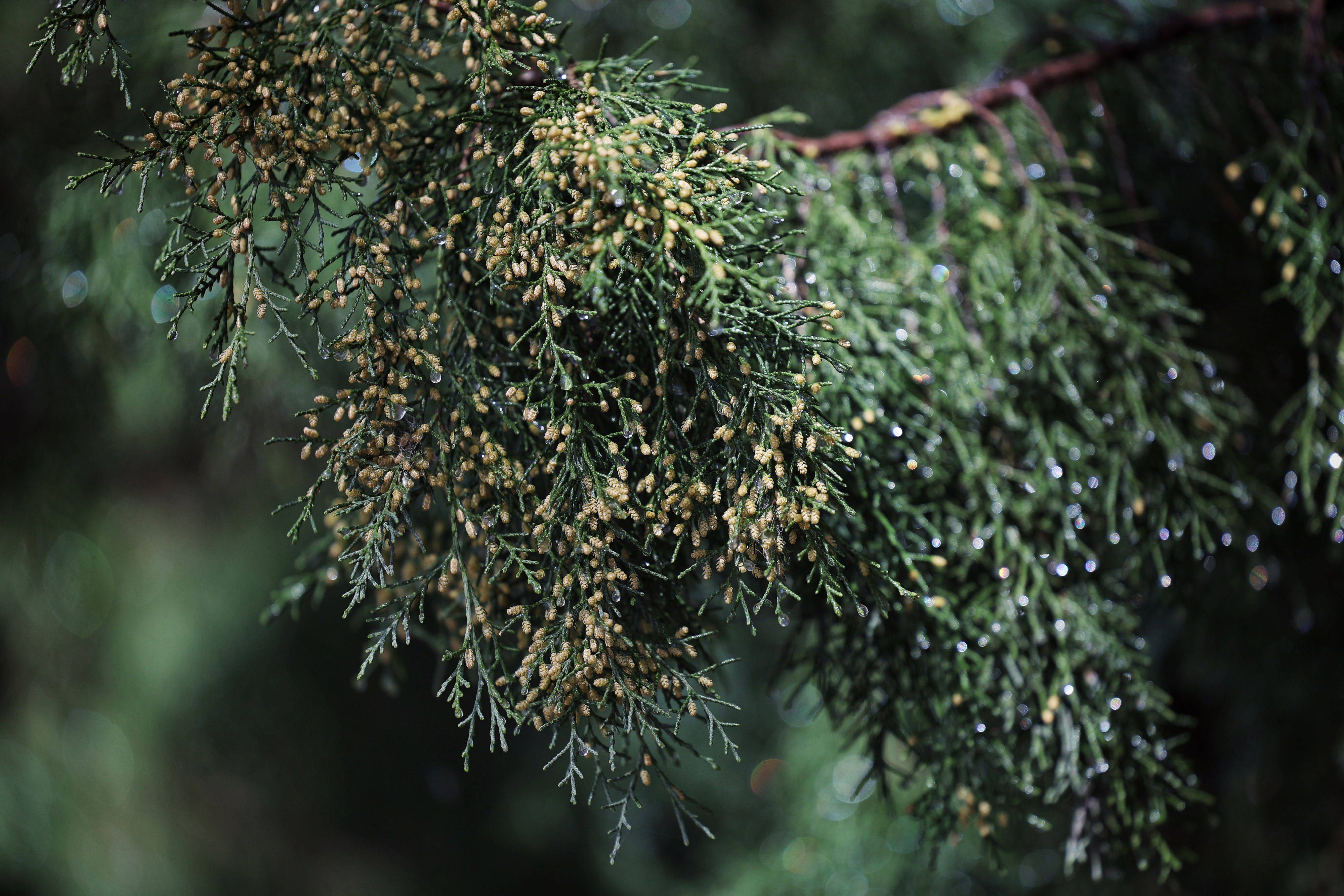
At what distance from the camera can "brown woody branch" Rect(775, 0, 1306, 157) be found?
983mm

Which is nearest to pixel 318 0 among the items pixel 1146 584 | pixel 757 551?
pixel 757 551

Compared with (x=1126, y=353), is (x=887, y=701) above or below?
below

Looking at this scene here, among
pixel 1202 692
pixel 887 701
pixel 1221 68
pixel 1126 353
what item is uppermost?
pixel 1221 68

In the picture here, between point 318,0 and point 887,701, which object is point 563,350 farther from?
point 887,701

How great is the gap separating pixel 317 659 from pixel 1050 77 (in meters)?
2.60

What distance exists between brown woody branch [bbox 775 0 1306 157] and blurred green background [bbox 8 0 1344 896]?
0.46 ft

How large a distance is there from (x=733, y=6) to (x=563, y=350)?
161cm

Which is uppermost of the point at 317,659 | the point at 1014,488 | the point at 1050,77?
the point at 1050,77

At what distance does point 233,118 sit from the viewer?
20.6 inches

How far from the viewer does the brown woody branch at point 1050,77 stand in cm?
98

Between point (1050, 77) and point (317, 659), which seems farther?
point (317, 659)

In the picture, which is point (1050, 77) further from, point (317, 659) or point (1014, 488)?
point (317, 659)

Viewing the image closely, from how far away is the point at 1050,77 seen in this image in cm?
104

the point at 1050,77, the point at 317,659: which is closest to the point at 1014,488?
the point at 1050,77
